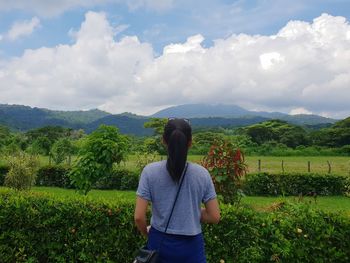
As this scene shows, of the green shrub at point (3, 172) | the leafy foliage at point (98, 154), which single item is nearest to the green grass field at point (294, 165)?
the green shrub at point (3, 172)


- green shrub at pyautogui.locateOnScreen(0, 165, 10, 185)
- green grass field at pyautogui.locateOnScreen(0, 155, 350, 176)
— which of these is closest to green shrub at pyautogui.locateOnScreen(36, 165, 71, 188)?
green shrub at pyautogui.locateOnScreen(0, 165, 10, 185)

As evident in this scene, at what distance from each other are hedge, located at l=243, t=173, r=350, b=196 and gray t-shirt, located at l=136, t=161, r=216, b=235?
18119 millimetres

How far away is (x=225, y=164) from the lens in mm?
8156

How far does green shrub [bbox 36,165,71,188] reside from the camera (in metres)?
24.4

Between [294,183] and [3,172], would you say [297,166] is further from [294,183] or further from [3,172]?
[3,172]

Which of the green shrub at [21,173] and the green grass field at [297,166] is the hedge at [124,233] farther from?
the green grass field at [297,166]

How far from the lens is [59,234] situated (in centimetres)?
561

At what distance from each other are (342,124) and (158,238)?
7521 centimetres

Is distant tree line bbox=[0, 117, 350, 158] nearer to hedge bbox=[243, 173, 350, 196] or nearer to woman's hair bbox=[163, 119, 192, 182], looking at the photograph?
hedge bbox=[243, 173, 350, 196]

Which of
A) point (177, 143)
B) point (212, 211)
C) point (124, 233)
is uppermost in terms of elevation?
point (177, 143)

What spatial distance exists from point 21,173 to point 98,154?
22.9 ft

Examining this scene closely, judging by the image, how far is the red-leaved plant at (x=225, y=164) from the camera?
804 centimetres

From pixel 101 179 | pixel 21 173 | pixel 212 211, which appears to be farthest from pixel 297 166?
pixel 212 211

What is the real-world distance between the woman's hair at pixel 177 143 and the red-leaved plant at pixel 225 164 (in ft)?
15.9
